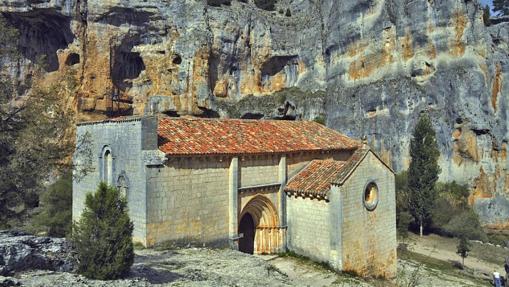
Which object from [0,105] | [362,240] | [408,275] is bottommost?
[408,275]

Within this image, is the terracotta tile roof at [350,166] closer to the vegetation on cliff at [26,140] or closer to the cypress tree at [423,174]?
the vegetation on cliff at [26,140]

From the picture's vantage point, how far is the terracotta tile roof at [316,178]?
1945 cm

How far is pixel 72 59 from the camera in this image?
47688mm

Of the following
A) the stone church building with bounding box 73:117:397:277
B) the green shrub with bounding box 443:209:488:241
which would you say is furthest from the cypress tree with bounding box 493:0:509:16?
the stone church building with bounding box 73:117:397:277

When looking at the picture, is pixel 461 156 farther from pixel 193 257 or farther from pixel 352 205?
pixel 193 257

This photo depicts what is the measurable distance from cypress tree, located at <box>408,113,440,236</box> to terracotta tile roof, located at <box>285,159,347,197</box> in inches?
755

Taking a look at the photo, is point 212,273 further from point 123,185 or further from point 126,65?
point 126,65

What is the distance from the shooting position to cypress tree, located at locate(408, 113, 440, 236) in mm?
37500

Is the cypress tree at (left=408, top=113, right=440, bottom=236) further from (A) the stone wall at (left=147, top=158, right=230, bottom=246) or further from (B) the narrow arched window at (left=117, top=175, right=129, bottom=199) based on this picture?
(B) the narrow arched window at (left=117, top=175, right=129, bottom=199)

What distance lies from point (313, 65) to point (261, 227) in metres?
39.7

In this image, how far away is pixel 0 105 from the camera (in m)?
15.4

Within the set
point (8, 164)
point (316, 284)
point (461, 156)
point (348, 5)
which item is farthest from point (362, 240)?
point (348, 5)

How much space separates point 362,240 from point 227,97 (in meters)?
38.2

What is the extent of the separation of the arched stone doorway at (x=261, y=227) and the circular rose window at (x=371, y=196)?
4479mm
